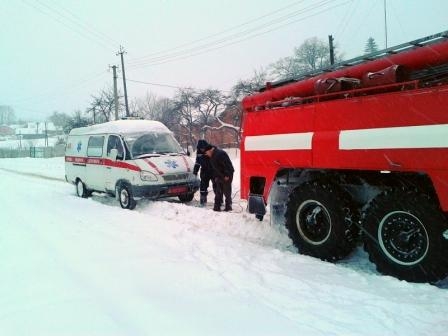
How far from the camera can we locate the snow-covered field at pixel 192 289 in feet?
11.8

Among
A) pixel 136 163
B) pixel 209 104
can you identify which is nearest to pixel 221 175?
pixel 136 163

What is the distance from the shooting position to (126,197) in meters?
10.9

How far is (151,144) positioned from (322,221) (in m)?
6.50

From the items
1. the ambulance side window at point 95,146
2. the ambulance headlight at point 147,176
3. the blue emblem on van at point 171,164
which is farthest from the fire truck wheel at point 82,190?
the blue emblem on van at point 171,164

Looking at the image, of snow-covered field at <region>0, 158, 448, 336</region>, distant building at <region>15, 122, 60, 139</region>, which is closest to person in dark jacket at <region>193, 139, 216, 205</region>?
snow-covered field at <region>0, 158, 448, 336</region>

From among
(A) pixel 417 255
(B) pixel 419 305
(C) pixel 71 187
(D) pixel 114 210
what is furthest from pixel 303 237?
(C) pixel 71 187

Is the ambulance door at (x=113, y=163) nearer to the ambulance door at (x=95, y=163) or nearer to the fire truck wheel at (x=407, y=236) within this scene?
the ambulance door at (x=95, y=163)

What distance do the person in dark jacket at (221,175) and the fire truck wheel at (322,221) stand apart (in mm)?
3771

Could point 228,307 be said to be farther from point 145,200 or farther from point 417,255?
point 145,200

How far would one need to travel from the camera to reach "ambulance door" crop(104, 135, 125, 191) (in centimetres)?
1110

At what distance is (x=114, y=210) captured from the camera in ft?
32.8

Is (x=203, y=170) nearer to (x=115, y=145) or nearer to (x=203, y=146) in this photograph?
(x=203, y=146)

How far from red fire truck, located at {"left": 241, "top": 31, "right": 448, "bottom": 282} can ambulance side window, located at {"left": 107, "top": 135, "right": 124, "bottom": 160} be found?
530cm

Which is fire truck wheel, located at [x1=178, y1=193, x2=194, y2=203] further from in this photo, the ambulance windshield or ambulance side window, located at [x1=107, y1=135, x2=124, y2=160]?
ambulance side window, located at [x1=107, y1=135, x2=124, y2=160]
